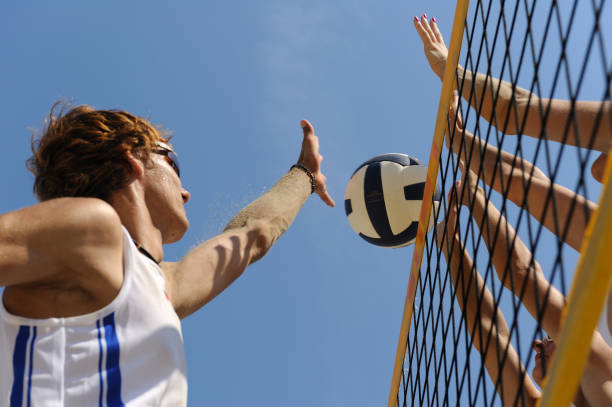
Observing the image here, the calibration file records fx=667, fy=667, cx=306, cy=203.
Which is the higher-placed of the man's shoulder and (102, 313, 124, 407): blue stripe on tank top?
the man's shoulder

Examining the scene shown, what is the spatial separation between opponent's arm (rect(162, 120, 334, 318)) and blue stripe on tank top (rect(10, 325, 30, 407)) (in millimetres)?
874

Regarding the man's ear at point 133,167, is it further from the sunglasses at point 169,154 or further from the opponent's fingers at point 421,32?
the opponent's fingers at point 421,32

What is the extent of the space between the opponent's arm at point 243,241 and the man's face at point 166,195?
0.20m

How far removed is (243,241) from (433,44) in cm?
226

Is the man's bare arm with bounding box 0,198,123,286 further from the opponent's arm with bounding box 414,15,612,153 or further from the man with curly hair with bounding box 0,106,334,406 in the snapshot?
the opponent's arm with bounding box 414,15,612,153

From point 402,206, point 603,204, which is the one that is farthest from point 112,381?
point 402,206

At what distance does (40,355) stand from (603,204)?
1.38 m

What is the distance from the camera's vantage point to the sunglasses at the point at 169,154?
102 inches

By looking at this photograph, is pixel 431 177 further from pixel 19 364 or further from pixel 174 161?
pixel 19 364

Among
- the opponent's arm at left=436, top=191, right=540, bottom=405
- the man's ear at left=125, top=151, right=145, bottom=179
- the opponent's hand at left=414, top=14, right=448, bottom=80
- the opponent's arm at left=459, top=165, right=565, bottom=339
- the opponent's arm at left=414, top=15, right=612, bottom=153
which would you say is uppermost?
the opponent's hand at left=414, top=14, right=448, bottom=80

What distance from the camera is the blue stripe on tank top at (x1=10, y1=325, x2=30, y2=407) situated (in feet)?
5.41

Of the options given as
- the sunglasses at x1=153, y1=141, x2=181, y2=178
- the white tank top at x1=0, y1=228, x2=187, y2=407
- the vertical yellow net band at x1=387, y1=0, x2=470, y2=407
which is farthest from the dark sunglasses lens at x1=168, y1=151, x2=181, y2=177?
the vertical yellow net band at x1=387, y1=0, x2=470, y2=407

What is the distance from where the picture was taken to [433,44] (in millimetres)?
4523

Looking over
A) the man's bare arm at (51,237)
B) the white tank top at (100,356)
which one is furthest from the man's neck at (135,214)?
the man's bare arm at (51,237)
